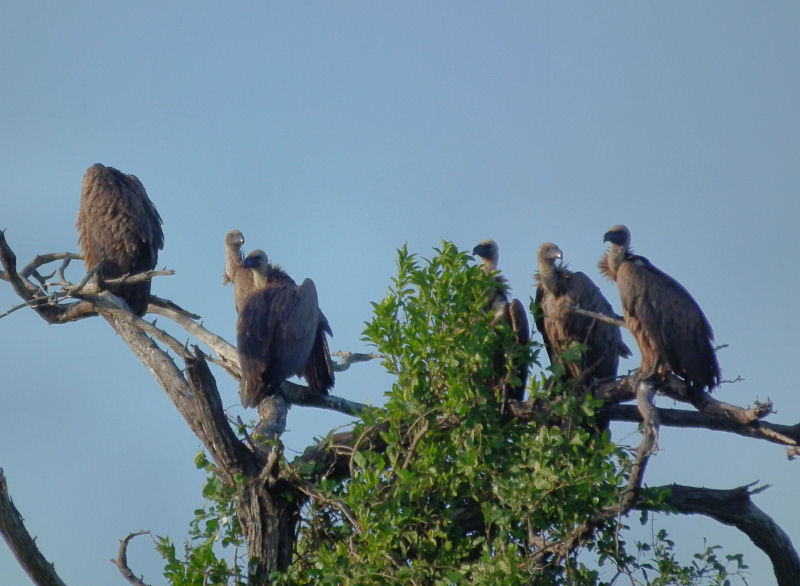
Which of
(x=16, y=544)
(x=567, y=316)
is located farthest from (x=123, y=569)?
(x=567, y=316)

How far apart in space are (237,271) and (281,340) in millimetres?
2173

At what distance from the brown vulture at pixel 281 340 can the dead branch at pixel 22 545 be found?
2.04 meters

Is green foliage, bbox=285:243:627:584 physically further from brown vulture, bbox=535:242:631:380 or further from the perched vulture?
the perched vulture

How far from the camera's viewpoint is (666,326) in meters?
7.97

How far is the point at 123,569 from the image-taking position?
20.8 ft

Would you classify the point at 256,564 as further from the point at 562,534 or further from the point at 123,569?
the point at 562,534

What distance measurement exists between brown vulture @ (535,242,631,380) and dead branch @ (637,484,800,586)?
1281mm

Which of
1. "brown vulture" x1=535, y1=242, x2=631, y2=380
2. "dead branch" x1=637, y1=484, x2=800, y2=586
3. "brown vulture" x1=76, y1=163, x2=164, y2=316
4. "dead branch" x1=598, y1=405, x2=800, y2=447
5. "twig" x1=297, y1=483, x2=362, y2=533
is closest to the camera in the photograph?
"twig" x1=297, y1=483, x2=362, y2=533

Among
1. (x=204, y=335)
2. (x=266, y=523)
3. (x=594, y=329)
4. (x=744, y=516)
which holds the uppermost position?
(x=594, y=329)

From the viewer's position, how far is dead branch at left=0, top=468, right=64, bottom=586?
617 cm

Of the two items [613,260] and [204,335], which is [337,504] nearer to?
[204,335]

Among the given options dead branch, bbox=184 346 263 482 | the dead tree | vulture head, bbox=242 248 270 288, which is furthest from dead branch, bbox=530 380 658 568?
vulture head, bbox=242 248 270 288

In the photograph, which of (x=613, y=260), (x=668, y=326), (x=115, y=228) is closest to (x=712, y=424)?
(x=668, y=326)

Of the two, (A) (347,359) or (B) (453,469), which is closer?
(B) (453,469)
